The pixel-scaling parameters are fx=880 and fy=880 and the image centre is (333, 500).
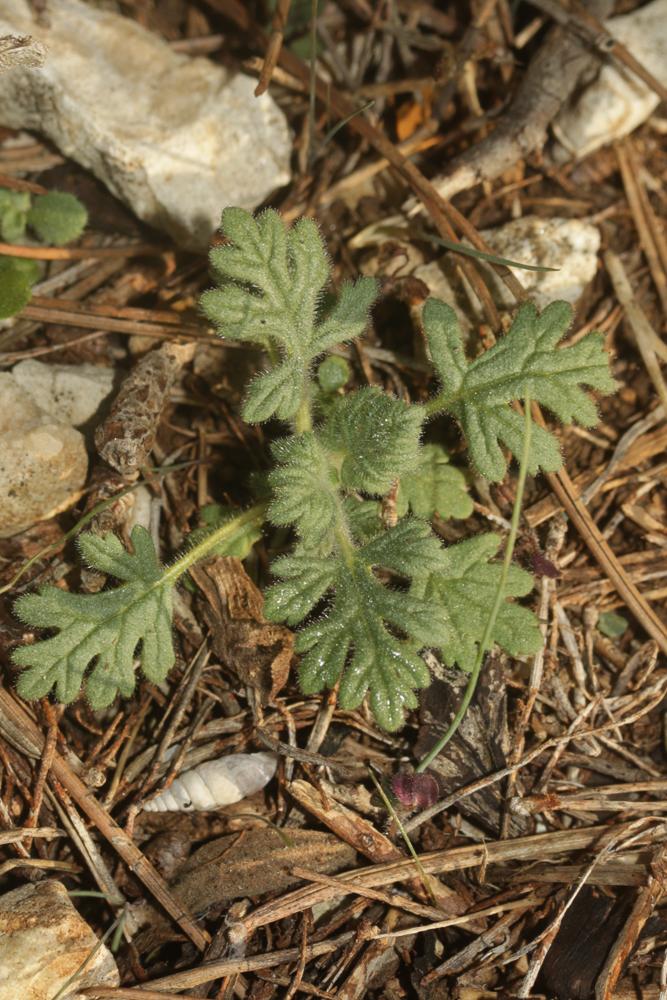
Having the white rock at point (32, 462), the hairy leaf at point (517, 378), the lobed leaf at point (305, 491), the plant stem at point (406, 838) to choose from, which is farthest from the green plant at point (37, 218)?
the plant stem at point (406, 838)

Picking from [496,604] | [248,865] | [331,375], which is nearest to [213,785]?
[248,865]

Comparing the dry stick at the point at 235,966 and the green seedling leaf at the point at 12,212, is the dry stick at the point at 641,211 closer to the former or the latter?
the green seedling leaf at the point at 12,212

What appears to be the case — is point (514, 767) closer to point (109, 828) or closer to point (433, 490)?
point (433, 490)

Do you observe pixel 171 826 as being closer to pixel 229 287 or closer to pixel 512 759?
pixel 512 759

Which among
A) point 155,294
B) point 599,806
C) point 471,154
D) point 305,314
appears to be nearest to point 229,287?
point 305,314

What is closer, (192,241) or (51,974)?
(51,974)
